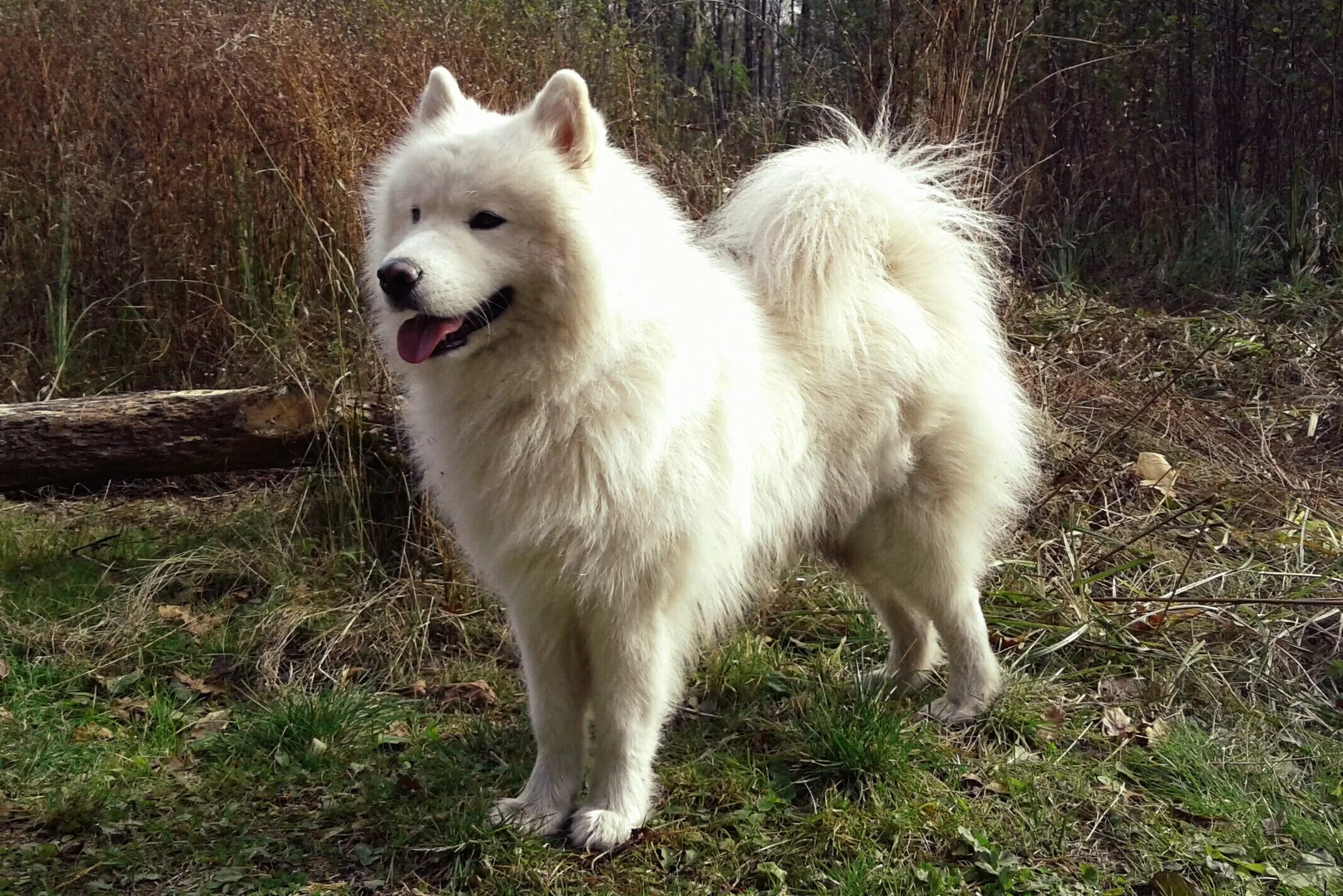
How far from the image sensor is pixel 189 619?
12.4 feet

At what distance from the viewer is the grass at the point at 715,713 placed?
261cm

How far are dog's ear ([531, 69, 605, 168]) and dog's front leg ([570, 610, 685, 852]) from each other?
1.12m

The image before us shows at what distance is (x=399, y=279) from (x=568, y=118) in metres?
0.58

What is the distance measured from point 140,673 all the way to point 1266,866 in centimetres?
328

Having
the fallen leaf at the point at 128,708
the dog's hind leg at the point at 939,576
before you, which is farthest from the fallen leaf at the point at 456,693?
the dog's hind leg at the point at 939,576

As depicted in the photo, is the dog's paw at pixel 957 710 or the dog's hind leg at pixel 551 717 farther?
the dog's paw at pixel 957 710

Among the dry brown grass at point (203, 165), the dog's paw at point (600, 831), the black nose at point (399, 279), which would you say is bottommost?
the dog's paw at point (600, 831)

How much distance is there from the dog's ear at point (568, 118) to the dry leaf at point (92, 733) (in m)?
2.18

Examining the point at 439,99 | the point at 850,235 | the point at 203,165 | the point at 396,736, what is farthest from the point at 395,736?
the point at 203,165

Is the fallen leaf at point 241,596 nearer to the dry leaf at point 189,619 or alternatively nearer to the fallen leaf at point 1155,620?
the dry leaf at point 189,619

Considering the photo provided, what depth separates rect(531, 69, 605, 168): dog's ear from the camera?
2.53 meters

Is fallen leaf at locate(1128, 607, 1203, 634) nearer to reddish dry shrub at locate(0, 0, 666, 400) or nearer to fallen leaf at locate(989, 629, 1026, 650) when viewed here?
fallen leaf at locate(989, 629, 1026, 650)

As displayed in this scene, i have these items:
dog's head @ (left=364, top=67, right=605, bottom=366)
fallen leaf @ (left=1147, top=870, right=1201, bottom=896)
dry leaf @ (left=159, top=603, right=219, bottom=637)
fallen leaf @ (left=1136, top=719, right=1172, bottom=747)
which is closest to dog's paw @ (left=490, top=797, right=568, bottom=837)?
dog's head @ (left=364, top=67, right=605, bottom=366)

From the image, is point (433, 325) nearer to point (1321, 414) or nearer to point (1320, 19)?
point (1321, 414)
